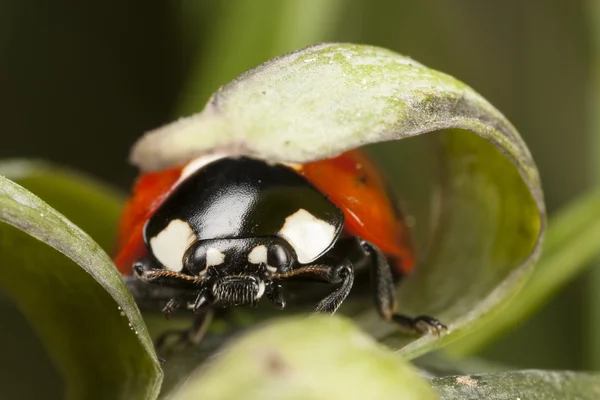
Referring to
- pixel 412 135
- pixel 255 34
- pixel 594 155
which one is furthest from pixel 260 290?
pixel 594 155

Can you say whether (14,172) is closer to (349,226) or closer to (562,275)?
(349,226)

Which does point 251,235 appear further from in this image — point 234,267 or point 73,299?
point 73,299

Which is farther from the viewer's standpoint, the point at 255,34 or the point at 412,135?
the point at 255,34

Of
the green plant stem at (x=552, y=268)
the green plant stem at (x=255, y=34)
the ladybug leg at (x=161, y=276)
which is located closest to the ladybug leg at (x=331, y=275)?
the ladybug leg at (x=161, y=276)

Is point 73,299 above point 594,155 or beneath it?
beneath

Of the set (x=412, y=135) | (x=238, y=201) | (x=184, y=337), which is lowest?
(x=184, y=337)

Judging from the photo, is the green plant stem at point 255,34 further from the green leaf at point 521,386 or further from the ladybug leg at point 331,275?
the green leaf at point 521,386

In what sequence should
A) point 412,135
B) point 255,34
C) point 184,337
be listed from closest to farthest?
point 412,135 → point 184,337 → point 255,34

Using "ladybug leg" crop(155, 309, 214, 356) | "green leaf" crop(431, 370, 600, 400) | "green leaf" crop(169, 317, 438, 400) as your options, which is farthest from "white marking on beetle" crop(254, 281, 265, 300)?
"green leaf" crop(169, 317, 438, 400)
